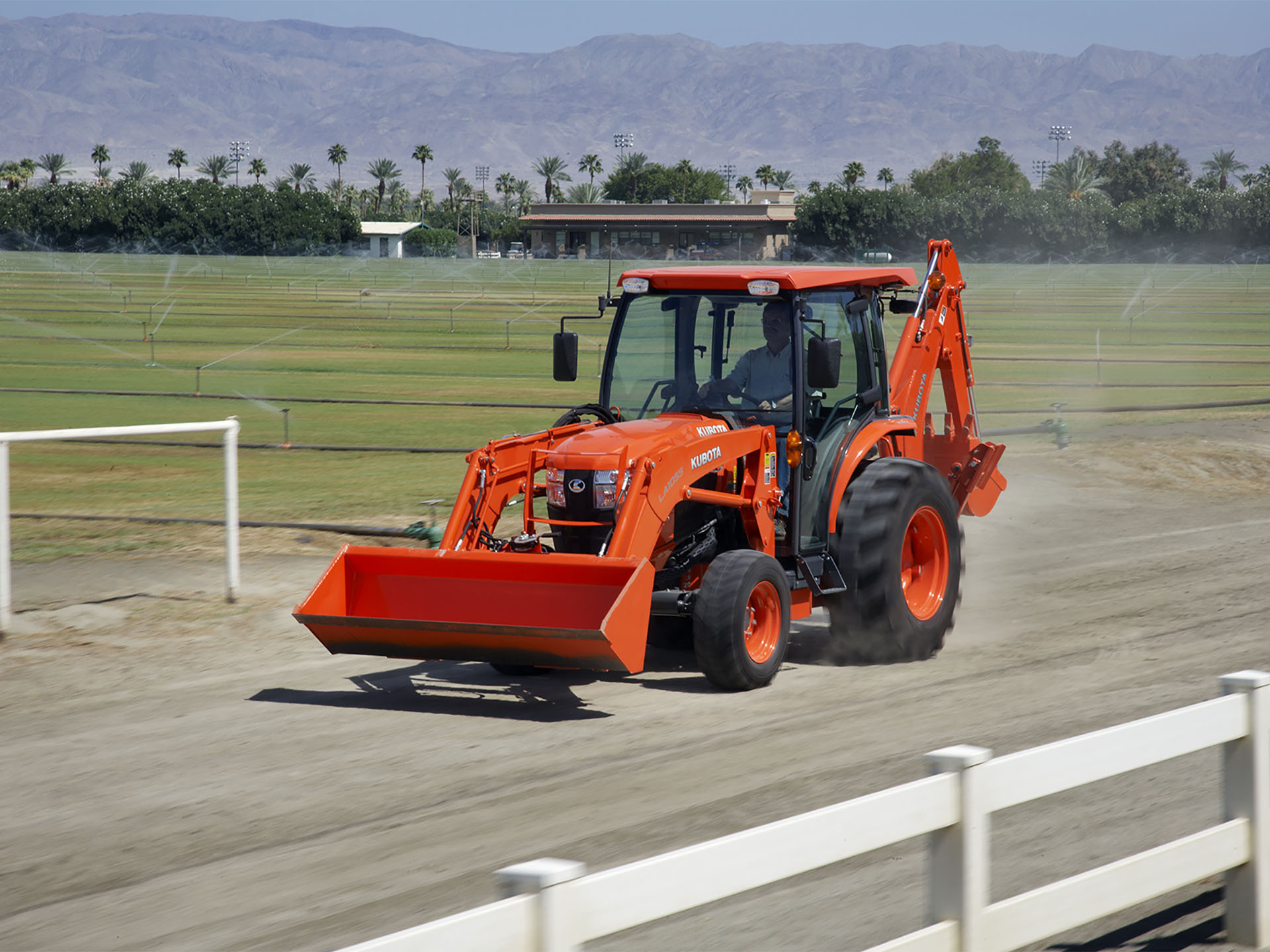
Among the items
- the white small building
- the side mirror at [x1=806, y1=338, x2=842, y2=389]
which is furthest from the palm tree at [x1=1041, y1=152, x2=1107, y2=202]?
the side mirror at [x1=806, y1=338, x2=842, y2=389]

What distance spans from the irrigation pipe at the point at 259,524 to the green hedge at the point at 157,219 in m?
50.4

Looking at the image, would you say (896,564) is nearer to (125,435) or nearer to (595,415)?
(595,415)

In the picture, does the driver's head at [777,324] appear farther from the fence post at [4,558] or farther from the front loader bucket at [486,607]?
the fence post at [4,558]

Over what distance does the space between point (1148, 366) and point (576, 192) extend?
430 feet

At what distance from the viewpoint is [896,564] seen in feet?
29.1

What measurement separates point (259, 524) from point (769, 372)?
659 cm

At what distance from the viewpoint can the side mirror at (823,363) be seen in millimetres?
8070

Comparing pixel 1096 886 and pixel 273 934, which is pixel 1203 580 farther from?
pixel 273 934

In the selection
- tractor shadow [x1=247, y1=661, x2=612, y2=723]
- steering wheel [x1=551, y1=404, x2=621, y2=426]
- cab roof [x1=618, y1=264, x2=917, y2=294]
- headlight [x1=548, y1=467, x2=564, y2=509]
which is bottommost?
tractor shadow [x1=247, y1=661, x2=612, y2=723]

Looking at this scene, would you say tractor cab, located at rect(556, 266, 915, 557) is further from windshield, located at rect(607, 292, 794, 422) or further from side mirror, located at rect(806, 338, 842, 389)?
side mirror, located at rect(806, 338, 842, 389)

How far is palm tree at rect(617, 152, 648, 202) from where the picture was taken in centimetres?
14712

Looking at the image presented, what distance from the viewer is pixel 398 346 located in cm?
4266

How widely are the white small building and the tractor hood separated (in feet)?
222

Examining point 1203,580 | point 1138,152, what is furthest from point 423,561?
point 1138,152
